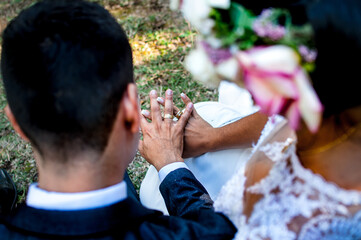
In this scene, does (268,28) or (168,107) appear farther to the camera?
(168,107)

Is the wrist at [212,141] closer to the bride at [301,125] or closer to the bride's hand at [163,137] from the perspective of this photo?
the bride's hand at [163,137]

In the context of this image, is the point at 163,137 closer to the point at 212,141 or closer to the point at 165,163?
the point at 165,163

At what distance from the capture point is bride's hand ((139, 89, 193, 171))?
7.16 feet

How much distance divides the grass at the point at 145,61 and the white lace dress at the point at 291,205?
149cm

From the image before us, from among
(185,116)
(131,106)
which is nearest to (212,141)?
A: (185,116)

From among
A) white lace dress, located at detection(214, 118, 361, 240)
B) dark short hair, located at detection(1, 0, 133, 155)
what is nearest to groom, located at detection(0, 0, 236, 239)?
dark short hair, located at detection(1, 0, 133, 155)

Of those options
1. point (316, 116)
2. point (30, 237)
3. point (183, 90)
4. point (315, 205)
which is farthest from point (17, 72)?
point (183, 90)

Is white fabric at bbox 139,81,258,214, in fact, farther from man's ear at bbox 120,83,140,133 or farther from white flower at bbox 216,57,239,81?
white flower at bbox 216,57,239,81

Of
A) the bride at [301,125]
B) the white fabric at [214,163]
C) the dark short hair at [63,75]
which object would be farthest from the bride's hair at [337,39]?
the white fabric at [214,163]

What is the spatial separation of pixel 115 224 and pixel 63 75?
627mm

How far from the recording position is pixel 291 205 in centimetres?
138

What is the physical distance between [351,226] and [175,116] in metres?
1.46

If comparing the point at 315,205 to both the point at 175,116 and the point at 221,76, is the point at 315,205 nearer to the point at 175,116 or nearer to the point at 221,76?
the point at 221,76

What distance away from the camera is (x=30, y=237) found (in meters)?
1.39
